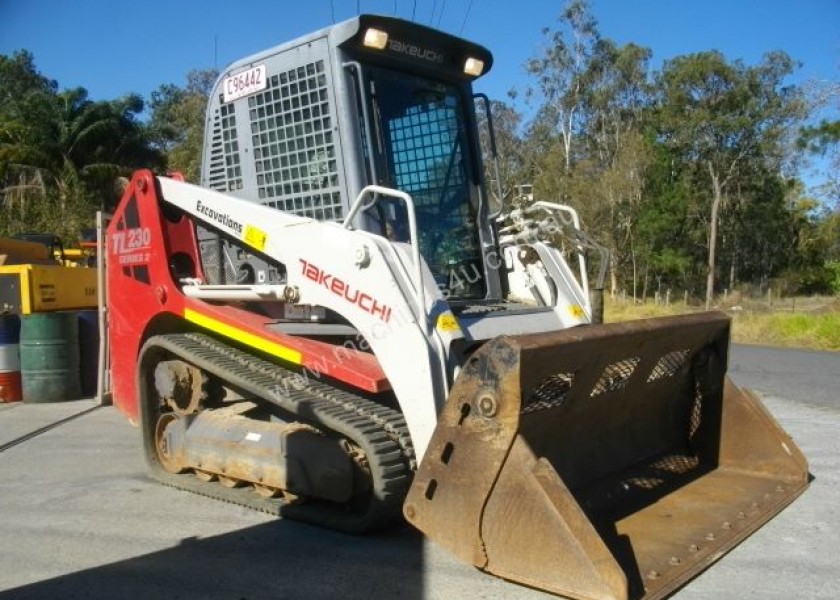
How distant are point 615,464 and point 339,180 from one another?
2.27 metres

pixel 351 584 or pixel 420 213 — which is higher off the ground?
pixel 420 213

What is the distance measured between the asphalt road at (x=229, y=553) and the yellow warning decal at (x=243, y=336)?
934 millimetres

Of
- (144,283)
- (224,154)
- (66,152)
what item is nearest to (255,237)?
(224,154)

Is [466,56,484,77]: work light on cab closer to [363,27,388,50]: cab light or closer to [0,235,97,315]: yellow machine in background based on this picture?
[363,27,388,50]: cab light

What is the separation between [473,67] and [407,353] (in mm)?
2418

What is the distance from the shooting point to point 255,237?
4.90m

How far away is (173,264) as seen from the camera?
571 cm

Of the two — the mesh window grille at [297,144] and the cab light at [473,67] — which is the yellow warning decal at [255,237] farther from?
the cab light at [473,67]

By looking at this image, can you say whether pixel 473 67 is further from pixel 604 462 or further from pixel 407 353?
pixel 604 462

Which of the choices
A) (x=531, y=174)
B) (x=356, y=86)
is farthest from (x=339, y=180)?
(x=531, y=174)

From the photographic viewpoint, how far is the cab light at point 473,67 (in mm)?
5508

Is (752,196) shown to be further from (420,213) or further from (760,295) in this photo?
(420,213)

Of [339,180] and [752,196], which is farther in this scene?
[752,196]

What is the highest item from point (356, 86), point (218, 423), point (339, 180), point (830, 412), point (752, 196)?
point (752, 196)
